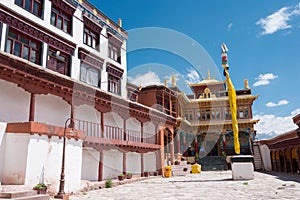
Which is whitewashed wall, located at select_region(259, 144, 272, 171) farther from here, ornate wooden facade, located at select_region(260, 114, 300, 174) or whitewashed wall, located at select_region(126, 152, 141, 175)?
whitewashed wall, located at select_region(126, 152, 141, 175)

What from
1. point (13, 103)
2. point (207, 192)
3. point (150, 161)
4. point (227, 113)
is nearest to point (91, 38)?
point (13, 103)

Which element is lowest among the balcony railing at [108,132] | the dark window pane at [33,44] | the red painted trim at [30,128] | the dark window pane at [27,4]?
the red painted trim at [30,128]

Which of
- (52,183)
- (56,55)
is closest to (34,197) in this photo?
(52,183)

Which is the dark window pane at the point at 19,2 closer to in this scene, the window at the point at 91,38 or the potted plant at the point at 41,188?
the window at the point at 91,38

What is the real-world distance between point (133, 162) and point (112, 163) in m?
3.08

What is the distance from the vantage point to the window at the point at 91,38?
18.5 m

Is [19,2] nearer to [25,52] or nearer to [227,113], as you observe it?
[25,52]

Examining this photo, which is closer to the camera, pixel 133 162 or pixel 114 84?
pixel 133 162

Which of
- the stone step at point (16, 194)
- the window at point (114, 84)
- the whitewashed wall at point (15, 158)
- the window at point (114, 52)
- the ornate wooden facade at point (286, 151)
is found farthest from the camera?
the window at point (114, 52)

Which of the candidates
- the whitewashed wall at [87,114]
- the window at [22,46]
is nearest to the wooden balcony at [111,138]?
the whitewashed wall at [87,114]

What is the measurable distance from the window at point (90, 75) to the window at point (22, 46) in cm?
354

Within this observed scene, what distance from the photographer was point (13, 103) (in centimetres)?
1153

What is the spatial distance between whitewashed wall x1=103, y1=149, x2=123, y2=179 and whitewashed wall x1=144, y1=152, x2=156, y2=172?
411 cm

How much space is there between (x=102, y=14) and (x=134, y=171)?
1220cm
